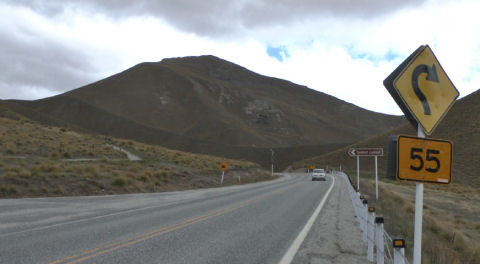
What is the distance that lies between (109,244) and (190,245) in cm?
158

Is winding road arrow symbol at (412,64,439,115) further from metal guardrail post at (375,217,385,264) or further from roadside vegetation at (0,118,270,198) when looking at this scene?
roadside vegetation at (0,118,270,198)

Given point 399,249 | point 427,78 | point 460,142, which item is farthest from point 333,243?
point 460,142

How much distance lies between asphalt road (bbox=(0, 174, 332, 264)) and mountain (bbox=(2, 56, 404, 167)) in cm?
10234

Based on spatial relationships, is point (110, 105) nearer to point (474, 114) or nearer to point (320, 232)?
point (474, 114)

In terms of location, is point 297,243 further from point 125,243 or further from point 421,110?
point 421,110

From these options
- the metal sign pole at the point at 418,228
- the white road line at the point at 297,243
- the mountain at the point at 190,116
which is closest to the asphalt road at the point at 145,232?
the white road line at the point at 297,243

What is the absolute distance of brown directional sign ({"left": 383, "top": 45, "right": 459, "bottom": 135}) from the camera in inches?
185

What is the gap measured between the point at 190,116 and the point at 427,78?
158 metres

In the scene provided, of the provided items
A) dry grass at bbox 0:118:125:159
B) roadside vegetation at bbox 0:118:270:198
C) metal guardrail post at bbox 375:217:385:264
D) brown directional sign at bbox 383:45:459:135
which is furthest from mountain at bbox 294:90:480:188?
brown directional sign at bbox 383:45:459:135

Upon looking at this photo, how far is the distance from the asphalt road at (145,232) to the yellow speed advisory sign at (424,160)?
3.91 metres

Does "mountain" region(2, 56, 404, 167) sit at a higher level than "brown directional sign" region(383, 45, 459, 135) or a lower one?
higher

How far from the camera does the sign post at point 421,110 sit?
4.50m

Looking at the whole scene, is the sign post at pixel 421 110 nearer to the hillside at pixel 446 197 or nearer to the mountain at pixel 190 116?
the hillside at pixel 446 197

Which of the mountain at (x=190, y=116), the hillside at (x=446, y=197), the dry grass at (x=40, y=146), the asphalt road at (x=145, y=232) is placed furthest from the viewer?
the mountain at (x=190, y=116)
